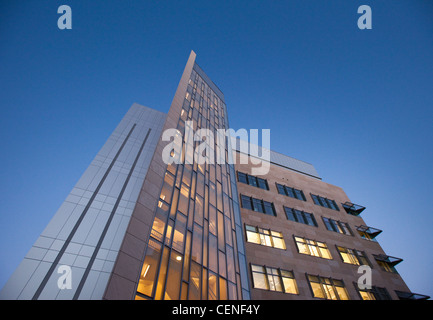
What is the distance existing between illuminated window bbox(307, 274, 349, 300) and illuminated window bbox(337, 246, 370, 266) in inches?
164

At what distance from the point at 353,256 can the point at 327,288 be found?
8.05 meters

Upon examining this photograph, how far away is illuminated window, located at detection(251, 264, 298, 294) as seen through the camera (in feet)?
65.0

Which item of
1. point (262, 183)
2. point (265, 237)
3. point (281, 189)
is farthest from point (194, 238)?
point (281, 189)

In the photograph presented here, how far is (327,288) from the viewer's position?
21.9 m

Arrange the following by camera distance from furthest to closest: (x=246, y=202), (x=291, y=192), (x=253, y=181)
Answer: (x=291, y=192), (x=253, y=181), (x=246, y=202)

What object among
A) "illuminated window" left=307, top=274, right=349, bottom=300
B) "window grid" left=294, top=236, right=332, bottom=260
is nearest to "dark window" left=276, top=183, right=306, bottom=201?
"window grid" left=294, top=236, right=332, bottom=260

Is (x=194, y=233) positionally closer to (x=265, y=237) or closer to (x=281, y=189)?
(x=265, y=237)

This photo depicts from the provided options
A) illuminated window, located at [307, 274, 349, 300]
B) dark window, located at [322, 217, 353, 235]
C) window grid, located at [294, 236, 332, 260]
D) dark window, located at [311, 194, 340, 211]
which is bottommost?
illuminated window, located at [307, 274, 349, 300]

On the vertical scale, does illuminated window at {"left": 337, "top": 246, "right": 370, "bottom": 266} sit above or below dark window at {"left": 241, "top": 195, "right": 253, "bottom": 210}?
below

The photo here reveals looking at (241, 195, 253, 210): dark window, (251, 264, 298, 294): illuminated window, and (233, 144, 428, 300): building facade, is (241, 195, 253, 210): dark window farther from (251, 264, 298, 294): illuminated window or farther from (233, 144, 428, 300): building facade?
(251, 264, 298, 294): illuminated window

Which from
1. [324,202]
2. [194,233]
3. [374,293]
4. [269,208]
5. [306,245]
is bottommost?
[374,293]

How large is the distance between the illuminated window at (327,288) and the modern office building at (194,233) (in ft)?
0.36

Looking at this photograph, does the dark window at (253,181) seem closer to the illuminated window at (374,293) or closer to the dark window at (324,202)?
the dark window at (324,202)
